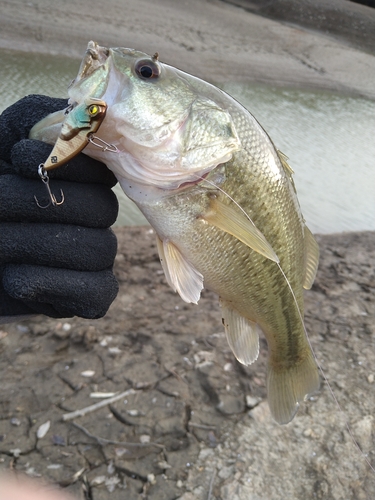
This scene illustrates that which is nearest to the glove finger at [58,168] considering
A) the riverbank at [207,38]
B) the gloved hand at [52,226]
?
the gloved hand at [52,226]

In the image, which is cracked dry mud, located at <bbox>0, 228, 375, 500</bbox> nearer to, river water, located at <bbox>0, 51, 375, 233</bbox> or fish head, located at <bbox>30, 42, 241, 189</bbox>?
fish head, located at <bbox>30, 42, 241, 189</bbox>

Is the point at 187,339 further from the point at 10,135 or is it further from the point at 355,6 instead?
the point at 355,6

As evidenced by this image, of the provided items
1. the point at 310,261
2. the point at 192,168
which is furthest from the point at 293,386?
the point at 192,168

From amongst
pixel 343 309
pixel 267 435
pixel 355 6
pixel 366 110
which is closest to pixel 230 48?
pixel 366 110

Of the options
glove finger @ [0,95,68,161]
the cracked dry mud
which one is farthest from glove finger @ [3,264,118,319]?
the cracked dry mud

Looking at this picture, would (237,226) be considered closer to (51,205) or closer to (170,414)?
(51,205)

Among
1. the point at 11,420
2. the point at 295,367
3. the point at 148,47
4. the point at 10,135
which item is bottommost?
the point at 148,47
